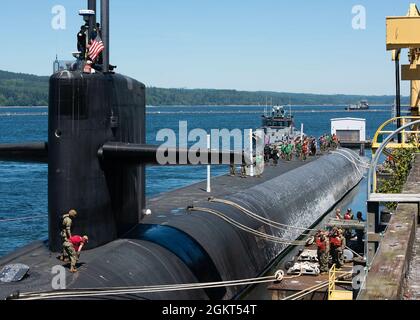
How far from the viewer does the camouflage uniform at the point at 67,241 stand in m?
11.7

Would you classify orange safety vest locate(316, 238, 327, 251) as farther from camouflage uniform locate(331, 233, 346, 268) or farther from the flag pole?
the flag pole

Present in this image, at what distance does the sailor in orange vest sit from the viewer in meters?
16.8

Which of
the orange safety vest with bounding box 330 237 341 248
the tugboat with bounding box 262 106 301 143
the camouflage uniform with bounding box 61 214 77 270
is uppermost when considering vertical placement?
the tugboat with bounding box 262 106 301 143

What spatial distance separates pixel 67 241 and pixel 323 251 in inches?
301

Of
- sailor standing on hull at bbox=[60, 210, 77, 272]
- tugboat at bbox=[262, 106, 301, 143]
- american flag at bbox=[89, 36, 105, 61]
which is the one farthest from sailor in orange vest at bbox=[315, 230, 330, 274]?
tugboat at bbox=[262, 106, 301, 143]

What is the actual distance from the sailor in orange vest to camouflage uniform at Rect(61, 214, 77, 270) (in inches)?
287

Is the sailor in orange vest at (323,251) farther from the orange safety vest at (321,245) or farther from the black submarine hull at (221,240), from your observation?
the black submarine hull at (221,240)

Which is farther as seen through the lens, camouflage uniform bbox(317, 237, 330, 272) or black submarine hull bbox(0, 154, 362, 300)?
camouflage uniform bbox(317, 237, 330, 272)

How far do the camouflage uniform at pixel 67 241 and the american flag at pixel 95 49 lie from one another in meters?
3.20

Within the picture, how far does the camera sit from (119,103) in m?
13.5

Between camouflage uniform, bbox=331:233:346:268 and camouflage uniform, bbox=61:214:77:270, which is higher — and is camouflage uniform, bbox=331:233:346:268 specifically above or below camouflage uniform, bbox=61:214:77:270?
below

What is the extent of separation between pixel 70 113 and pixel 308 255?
9.17 metres

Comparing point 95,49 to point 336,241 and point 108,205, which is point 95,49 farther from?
point 336,241
